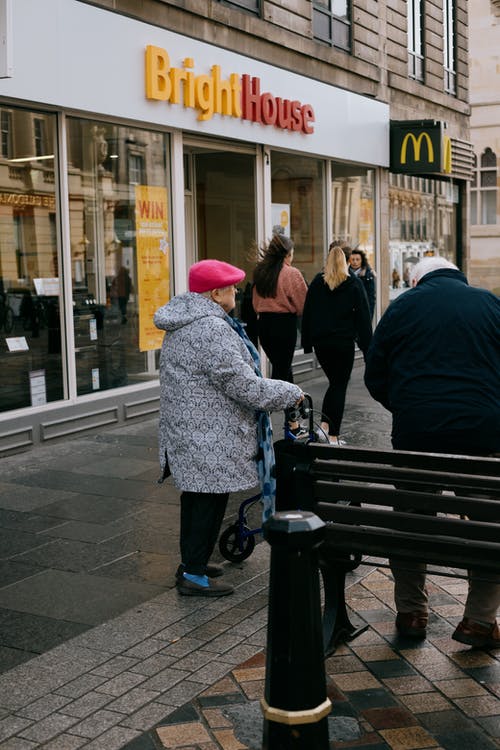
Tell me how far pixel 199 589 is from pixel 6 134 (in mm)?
5437

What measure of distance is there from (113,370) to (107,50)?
320 cm

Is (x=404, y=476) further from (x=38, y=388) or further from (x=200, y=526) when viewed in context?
(x=38, y=388)

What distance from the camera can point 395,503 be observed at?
412 centimetres

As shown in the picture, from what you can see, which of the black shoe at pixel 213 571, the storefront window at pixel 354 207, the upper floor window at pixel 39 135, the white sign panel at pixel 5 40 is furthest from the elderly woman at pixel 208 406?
the storefront window at pixel 354 207

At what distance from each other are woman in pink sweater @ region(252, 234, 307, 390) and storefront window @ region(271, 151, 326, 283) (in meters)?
3.75

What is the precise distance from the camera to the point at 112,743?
363 centimetres

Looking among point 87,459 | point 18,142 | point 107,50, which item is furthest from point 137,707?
point 107,50

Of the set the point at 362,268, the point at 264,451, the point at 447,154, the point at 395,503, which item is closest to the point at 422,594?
the point at 395,503

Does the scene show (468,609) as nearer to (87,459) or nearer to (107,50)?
(87,459)

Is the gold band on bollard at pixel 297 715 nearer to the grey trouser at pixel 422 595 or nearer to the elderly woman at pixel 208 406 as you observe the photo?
the grey trouser at pixel 422 595

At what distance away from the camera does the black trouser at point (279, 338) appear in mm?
10266

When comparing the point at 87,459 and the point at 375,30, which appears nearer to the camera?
the point at 87,459

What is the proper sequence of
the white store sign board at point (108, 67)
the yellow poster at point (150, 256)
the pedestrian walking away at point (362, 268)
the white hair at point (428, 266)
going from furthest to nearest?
the pedestrian walking away at point (362, 268) < the yellow poster at point (150, 256) < the white store sign board at point (108, 67) < the white hair at point (428, 266)

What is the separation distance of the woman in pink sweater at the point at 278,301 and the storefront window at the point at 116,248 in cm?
139
